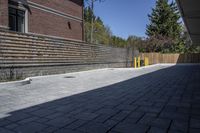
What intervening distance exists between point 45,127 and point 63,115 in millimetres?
565

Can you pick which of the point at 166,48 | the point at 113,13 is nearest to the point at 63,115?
the point at 166,48

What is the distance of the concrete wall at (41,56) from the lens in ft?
23.6

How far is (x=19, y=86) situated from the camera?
20.9ft

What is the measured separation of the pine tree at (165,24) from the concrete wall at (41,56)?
21.9 m

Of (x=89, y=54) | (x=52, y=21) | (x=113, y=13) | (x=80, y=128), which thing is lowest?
(x=80, y=128)

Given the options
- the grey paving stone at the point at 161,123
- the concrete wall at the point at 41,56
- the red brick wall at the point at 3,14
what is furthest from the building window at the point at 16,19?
the grey paving stone at the point at 161,123

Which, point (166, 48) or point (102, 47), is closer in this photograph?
point (102, 47)

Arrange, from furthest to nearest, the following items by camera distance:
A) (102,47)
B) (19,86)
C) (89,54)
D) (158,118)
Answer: (102,47), (89,54), (19,86), (158,118)

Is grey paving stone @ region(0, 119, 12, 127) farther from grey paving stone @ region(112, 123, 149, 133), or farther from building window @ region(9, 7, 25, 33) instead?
building window @ region(9, 7, 25, 33)

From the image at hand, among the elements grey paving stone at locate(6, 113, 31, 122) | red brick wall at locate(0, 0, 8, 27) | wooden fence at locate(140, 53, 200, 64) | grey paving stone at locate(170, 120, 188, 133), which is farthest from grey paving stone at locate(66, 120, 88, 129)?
wooden fence at locate(140, 53, 200, 64)

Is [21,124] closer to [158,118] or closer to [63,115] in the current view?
[63,115]

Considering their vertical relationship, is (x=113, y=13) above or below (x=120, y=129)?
above

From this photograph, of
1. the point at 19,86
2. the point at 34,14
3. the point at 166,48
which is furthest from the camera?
the point at 166,48

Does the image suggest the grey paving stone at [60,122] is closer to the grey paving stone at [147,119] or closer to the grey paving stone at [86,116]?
the grey paving stone at [86,116]
